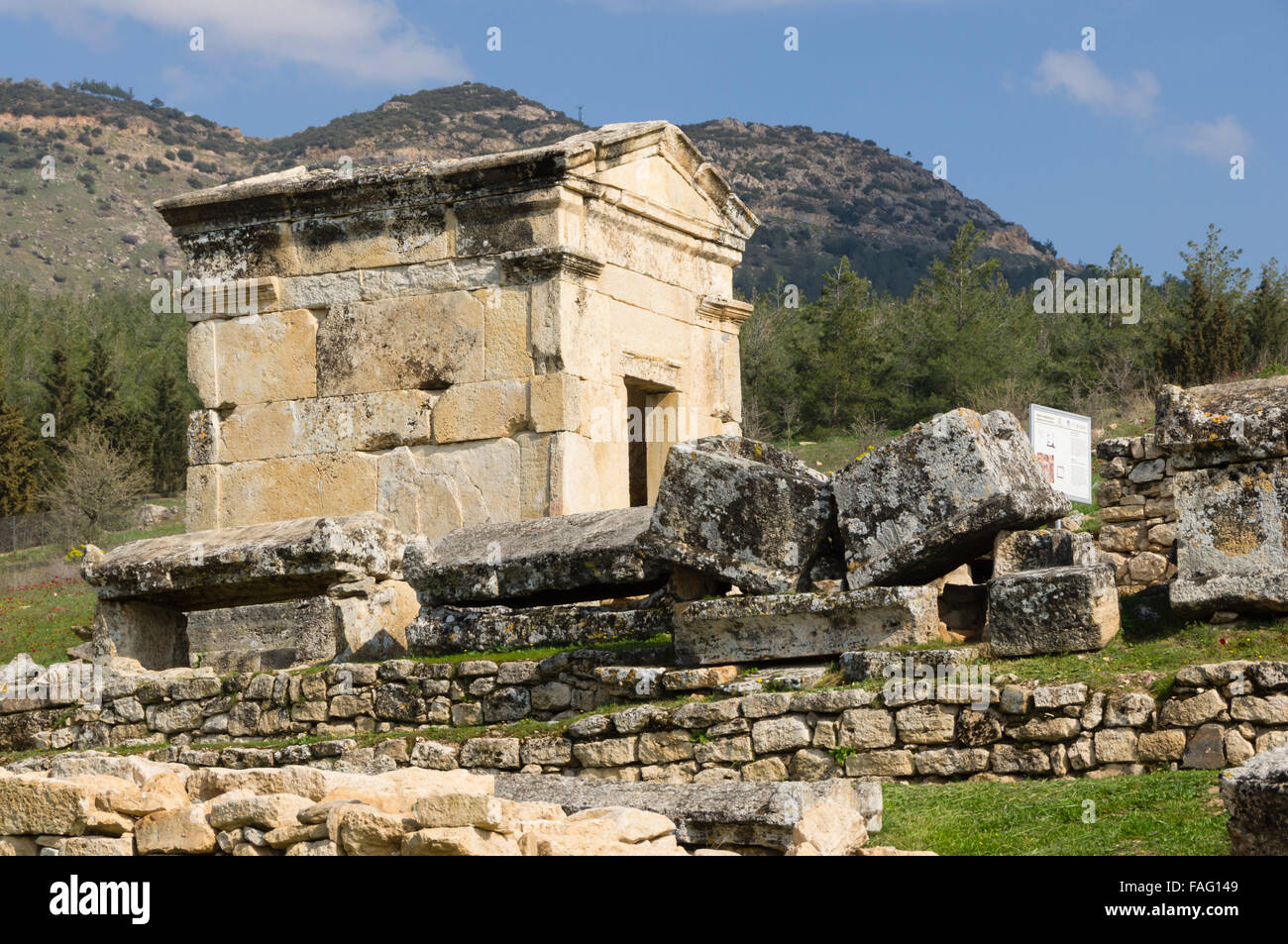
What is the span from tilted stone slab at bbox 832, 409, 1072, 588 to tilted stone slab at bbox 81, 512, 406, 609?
139 inches

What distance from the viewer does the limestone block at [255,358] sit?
38.3ft

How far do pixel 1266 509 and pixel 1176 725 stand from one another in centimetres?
131

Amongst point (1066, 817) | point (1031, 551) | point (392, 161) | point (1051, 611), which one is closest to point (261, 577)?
point (1031, 551)

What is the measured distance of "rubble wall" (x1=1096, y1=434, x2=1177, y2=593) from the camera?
12.9 m

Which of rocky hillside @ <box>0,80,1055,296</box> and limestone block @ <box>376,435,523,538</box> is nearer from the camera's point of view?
limestone block @ <box>376,435,523,538</box>

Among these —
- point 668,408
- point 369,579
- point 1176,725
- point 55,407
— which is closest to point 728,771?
point 1176,725

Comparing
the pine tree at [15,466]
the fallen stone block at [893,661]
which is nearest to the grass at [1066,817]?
the fallen stone block at [893,661]

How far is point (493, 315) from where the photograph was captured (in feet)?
36.3

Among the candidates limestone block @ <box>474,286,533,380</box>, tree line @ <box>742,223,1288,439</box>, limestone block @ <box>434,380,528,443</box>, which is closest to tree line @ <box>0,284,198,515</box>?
tree line @ <box>742,223,1288,439</box>

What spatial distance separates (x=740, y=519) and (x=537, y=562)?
142 centimetres

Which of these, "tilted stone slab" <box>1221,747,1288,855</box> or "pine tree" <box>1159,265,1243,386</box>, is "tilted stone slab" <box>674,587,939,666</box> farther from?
"pine tree" <box>1159,265,1243,386</box>

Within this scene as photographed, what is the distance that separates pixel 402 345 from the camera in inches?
445

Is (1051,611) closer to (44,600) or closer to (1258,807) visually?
(1258,807)

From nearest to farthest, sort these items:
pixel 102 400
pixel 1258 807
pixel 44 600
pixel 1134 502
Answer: pixel 1258 807, pixel 1134 502, pixel 44 600, pixel 102 400
